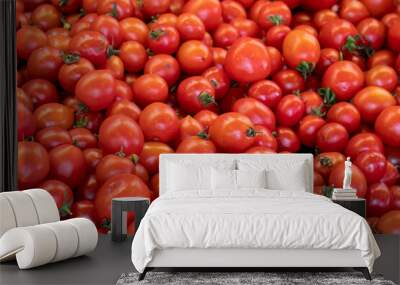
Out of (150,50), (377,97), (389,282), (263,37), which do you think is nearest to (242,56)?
(263,37)

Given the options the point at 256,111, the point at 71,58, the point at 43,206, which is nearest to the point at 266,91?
the point at 256,111

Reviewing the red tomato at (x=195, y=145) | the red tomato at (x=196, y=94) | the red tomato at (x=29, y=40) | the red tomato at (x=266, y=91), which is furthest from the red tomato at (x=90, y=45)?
the red tomato at (x=266, y=91)

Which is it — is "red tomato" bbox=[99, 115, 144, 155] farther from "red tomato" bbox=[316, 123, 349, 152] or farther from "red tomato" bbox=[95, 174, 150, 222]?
"red tomato" bbox=[316, 123, 349, 152]

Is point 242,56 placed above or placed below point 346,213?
above

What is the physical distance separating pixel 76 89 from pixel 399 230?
98.4 inches

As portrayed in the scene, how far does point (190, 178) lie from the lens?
4812mm

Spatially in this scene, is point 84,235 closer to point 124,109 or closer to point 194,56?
point 124,109

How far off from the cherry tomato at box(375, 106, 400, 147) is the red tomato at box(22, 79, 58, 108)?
2.30m

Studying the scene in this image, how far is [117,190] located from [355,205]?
5.31 ft

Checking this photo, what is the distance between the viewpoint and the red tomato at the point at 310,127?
15.9ft

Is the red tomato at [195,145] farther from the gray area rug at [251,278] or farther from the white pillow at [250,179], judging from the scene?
the gray area rug at [251,278]

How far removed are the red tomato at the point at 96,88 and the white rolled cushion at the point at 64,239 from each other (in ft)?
3.44

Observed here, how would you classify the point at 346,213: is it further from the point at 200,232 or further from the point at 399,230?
the point at 399,230

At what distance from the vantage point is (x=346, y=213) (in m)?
3.64
